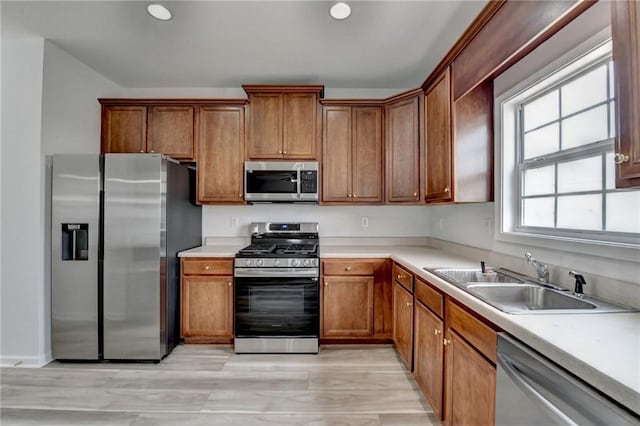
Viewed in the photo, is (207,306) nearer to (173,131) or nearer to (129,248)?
(129,248)

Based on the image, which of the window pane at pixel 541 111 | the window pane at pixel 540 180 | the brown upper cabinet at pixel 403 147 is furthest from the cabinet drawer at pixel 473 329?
the brown upper cabinet at pixel 403 147

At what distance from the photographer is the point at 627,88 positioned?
92cm

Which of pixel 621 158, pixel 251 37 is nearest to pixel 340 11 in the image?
pixel 251 37

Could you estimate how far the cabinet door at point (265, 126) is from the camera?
9.89 ft

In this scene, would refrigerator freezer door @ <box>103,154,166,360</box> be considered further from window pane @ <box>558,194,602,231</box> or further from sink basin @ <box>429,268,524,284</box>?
window pane @ <box>558,194,602,231</box>

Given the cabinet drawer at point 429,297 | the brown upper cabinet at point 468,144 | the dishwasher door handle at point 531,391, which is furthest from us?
the brown upper cabinet at point 468,144

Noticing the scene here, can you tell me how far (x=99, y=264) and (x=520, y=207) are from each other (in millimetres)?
3259

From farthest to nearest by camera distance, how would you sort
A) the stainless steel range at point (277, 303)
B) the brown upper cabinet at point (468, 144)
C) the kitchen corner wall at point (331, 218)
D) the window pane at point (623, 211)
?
the kitchen corner wall at point (331, 218), the stainless steel range at point (277, 303), the brown upper cabinet at point (468, 144), the window pane at point (623, 211)

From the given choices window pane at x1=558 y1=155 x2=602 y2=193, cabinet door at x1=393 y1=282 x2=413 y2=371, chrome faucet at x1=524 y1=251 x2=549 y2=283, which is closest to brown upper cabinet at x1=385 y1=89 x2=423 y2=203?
cabinet door at x1=393 y1=282 x2=413 y2=371

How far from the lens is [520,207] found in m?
2.03

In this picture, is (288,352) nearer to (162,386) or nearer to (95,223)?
(162,386)

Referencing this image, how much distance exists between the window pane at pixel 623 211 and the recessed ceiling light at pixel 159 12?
111 inches

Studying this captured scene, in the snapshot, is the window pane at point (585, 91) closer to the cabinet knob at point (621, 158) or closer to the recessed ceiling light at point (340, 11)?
the cabinet knob at point (621, 158)

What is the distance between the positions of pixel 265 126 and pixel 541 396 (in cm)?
283
